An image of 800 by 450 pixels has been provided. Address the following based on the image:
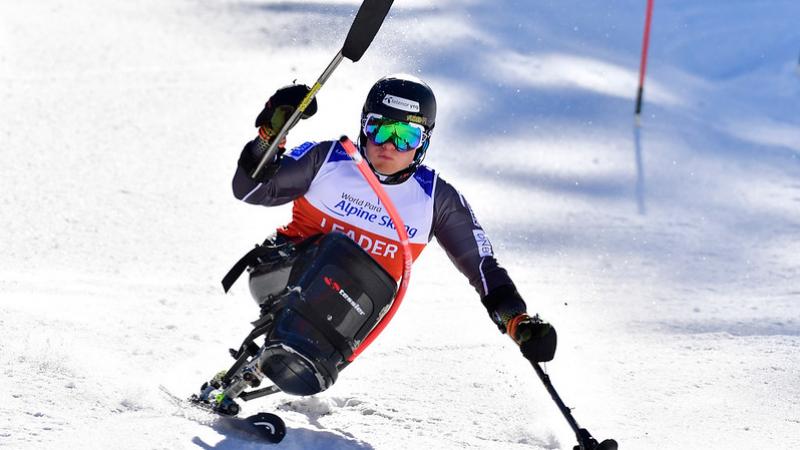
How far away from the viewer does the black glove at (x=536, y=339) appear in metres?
4.41

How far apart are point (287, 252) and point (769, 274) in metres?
5.04

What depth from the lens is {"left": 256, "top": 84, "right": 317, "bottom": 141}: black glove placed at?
14.4 ft

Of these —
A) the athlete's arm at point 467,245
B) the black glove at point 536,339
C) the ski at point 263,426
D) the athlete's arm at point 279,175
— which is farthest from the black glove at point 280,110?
the black glove at point 536,339

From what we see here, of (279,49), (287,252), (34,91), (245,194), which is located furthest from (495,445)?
(279,49)

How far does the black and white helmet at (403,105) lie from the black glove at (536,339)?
0.86 meters

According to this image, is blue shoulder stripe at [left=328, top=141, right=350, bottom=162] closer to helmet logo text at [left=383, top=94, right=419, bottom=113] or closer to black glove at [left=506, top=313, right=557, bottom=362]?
helmet logo text at [left=383, top=94, right=419, bottom=113]

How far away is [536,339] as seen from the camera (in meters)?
4.42

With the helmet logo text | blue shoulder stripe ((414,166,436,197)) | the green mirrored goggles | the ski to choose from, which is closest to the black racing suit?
blue shoulder stripe ((414,166,436,197))

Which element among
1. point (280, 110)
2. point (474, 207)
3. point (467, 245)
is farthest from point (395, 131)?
point (474, 207)

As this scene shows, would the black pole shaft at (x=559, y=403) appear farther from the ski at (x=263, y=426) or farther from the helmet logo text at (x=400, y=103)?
the helmet logo text at (x=400, y=103)

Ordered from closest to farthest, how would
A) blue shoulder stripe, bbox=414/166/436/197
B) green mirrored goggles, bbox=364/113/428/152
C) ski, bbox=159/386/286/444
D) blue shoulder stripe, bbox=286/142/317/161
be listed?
ski, bbox=159/386/286/444 < green mirrored goggles, bbox=364/113/428/152 < blue shoulder stripe, bbox=286/142/317/161 < blue shoulder stripe, bbox=414/166/436/197

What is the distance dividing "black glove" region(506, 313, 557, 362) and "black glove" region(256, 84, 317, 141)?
128cm

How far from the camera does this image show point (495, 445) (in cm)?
457

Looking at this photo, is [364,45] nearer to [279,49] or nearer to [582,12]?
[279,49]
